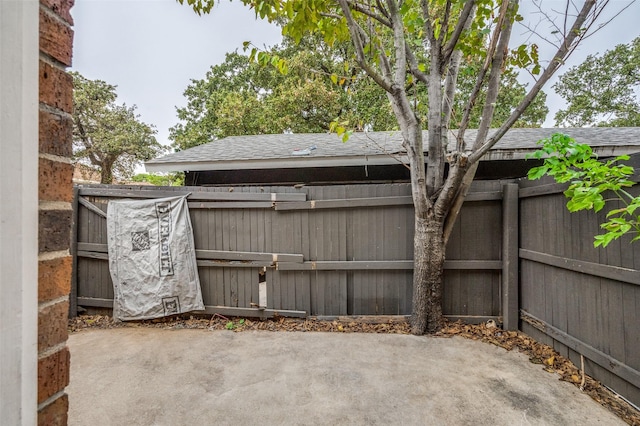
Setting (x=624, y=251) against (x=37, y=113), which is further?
(x=624, y=251)

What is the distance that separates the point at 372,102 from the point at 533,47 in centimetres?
724

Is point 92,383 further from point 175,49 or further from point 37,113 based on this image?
point 175,49

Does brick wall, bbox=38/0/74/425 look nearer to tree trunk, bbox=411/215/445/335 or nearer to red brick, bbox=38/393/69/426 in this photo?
red brick, bbox=38/393/69/426

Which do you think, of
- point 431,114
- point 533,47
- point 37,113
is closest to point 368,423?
point 37,113

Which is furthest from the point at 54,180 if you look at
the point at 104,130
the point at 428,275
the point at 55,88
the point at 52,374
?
the point at 104,130

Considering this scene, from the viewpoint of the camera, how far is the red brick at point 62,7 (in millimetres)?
601

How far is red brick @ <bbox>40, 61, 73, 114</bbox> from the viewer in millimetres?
583

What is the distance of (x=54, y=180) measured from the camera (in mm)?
618

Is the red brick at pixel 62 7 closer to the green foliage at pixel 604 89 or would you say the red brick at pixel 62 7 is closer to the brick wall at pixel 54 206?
the brick wall at pixel 54 206

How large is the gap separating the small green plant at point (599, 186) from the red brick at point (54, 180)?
8.10 feet

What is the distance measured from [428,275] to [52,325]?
293 cm

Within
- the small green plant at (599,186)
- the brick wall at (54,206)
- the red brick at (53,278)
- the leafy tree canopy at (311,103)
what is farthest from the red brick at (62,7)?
the leafy tree canopy at (311,103)

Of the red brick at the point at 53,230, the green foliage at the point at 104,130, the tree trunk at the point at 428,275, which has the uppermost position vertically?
the green foliage at the point at 104,130

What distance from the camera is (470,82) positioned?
10242 mm
